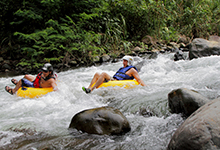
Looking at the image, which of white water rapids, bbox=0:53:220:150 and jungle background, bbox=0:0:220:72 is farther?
jungle background, bbox=0:0:220:72

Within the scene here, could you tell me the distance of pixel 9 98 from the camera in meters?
4.54

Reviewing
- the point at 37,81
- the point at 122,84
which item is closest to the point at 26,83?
the point at 37,81

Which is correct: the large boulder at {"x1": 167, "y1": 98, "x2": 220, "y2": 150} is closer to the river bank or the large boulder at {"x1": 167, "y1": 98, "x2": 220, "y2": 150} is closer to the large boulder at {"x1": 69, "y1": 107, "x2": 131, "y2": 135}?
the large boulder at {"x1": 69, "y1": 107, "x2": 131, "y2": 135}

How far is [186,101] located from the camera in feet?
9.17

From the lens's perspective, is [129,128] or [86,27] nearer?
[129,128]

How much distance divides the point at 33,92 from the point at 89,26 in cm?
795

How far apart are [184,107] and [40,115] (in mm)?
2437

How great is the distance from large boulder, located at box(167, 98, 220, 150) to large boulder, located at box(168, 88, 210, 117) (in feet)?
2.82

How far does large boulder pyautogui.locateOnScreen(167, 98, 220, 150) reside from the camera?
1559 mm

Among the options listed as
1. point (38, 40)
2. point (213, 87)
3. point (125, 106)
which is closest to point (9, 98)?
point (125, 106)

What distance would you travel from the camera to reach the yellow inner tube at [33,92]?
4359mm

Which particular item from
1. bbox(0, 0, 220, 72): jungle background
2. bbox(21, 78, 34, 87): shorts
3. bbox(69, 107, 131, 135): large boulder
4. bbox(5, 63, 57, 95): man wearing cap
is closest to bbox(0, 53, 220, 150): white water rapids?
bbox(69, 107, 131, 135): large boulder

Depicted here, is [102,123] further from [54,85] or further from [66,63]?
[66,63]

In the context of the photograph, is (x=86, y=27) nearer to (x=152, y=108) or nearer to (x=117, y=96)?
(x=117, y=96)
